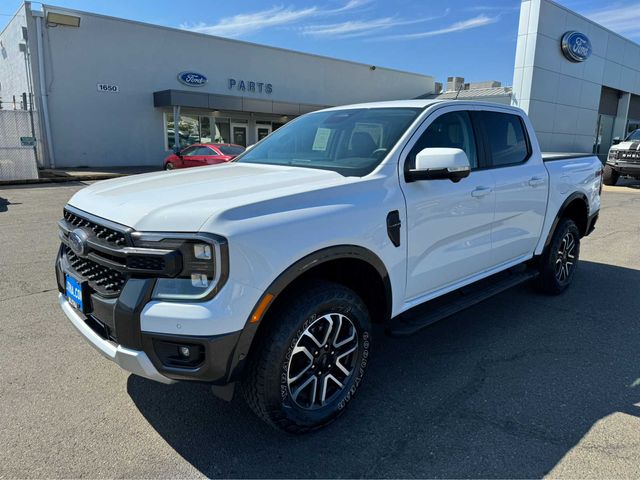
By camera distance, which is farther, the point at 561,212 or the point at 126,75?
the point at 126,75

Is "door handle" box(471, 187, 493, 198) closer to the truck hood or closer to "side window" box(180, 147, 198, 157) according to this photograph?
the truck hood

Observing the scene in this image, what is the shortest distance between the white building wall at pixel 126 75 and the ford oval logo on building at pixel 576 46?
46.3ft

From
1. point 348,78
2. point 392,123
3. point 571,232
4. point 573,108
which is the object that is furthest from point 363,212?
point 348,78

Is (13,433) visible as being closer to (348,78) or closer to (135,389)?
(135,389)

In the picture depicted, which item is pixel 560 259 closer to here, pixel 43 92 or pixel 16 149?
pixel 16 149

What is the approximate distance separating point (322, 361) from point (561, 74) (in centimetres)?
2334

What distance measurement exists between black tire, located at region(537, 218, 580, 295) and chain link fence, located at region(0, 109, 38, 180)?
55.1ft

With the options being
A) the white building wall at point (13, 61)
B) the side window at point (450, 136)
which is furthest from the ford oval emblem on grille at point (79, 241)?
the white building wall at point (13, 61)

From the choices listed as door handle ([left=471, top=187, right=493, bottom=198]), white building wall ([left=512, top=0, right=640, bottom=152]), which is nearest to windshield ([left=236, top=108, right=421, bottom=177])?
door handle ([left=471, top=187, right=493, bottom=198])

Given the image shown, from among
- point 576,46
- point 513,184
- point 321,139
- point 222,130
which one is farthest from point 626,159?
point 222,130

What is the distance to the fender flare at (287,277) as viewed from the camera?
2256 millimetres

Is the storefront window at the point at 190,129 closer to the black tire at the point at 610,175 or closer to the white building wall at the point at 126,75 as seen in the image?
the white building wall at the point at 126,75

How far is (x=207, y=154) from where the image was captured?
56.6 feet

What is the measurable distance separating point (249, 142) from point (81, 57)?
379 inches
